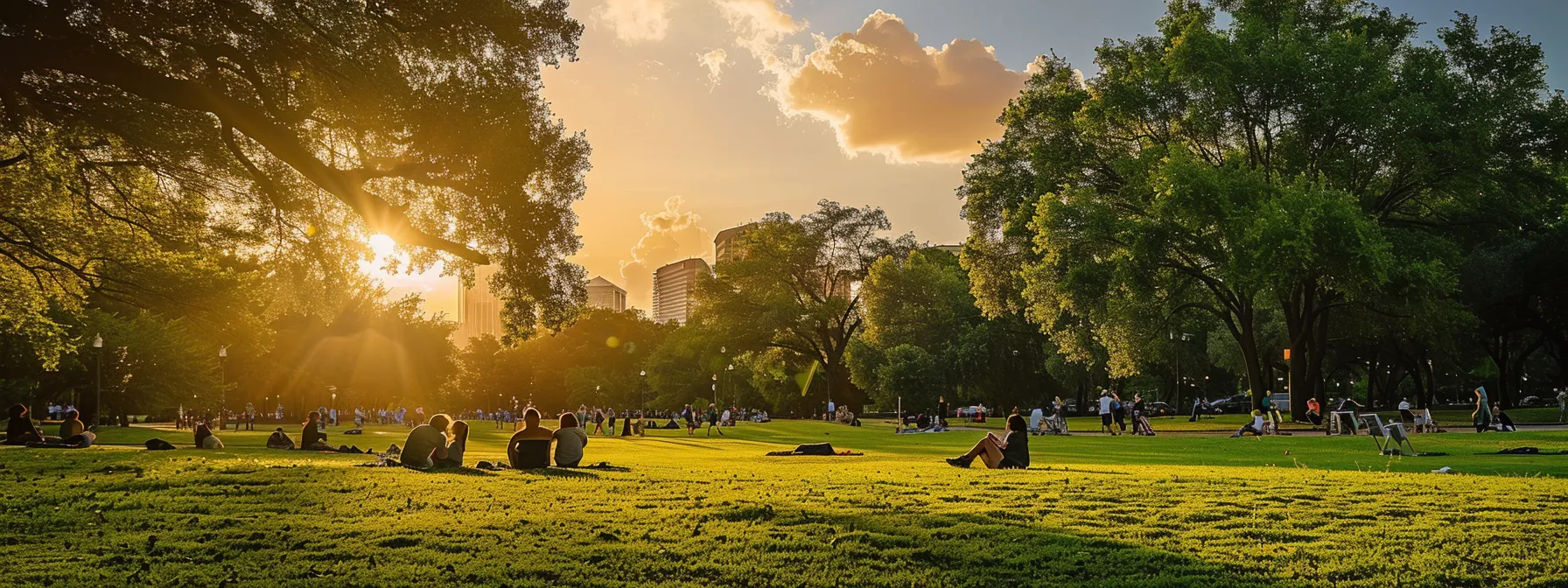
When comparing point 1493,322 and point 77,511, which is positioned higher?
point 1493,322

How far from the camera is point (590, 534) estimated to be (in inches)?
342

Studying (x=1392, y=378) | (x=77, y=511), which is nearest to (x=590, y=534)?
(x=77, y=511)

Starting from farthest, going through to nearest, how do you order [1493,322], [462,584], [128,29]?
[1493,322]
[128,29]
[462,584]

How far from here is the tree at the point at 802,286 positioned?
67625 mm

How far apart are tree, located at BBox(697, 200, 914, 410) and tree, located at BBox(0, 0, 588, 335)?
147 feet

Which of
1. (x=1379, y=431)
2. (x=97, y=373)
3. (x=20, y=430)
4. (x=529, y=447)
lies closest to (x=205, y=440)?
(x=20, y=430)

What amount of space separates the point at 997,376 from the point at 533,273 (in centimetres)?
4848

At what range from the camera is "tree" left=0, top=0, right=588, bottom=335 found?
14039mm

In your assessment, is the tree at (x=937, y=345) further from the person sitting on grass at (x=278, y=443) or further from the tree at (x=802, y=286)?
the person sitting on grass at (x=278, y=443)

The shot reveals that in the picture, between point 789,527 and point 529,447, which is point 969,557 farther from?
point 529,447

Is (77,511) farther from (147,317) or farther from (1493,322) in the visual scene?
(1493,322)

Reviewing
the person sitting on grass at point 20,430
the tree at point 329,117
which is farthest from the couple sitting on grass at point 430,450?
the person sitting on grass at point 20,430

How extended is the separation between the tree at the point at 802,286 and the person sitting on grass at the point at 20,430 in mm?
44754

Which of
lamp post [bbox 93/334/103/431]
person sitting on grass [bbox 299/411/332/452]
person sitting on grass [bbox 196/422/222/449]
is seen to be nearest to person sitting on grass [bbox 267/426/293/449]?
person sitting on grass [bbox 299/411/332/452]
